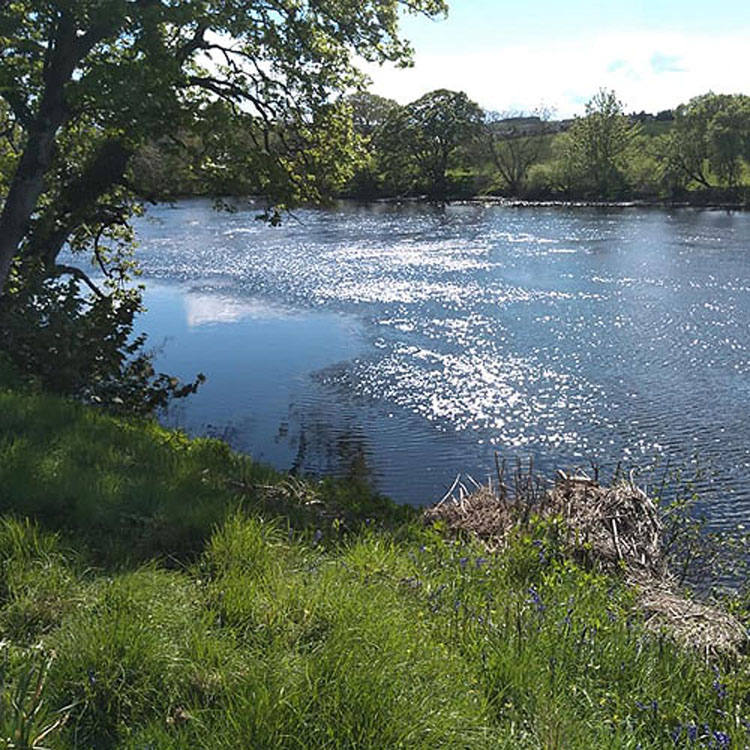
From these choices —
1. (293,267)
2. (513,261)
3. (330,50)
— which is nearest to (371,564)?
(330,50)

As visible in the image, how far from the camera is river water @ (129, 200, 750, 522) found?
1234 cm

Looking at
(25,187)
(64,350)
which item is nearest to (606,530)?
(64,350)

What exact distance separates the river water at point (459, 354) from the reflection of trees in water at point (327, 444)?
5 centimetres

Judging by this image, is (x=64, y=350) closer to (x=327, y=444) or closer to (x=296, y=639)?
(x=327, y=444)

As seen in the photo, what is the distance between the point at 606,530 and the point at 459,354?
1108cm

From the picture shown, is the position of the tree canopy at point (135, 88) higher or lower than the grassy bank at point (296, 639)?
higher

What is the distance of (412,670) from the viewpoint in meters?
3.56

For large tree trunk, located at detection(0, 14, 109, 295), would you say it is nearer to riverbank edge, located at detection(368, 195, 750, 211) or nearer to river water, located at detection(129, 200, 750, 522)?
river water, located at detection(129, 200, 750, 522)

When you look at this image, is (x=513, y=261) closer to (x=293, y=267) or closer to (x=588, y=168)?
(x=293, y=267)

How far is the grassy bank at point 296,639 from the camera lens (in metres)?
3.13

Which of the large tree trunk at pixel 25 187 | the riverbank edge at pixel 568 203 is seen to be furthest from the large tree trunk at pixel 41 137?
the riverbank edge at pixel 568 203

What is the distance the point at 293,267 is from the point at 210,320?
953 centimetres

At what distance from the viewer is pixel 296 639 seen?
3859 mm

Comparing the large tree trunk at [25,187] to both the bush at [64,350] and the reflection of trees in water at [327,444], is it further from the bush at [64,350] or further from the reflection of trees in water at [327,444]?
the reflection of trees in water at [327,444]
